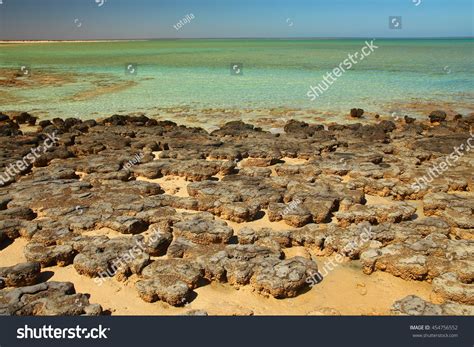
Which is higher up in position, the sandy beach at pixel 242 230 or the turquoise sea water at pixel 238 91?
the turquoise sea water at pixel 238 91

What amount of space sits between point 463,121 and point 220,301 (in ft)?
56.0

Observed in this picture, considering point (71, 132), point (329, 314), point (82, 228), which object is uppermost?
point (71, 132)

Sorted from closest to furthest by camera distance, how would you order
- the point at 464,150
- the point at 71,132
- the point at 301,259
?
1. the point at 301,259
2. the point at 464,150
3. the point at 71,132

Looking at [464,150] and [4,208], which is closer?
[4,208]

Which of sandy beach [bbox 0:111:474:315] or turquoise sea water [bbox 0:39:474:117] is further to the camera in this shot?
turquoise sea water [bbox 0:39:474:117]

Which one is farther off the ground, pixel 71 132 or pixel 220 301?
pixel 71 132

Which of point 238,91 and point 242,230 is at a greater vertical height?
point 238,91

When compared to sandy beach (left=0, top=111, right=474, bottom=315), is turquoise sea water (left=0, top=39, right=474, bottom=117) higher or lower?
higher

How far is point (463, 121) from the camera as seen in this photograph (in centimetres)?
1898

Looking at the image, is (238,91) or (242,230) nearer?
(242,230)

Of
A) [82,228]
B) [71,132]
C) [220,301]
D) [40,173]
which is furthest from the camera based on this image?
[71,132]

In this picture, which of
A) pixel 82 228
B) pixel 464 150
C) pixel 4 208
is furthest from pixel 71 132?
pixel 464 150

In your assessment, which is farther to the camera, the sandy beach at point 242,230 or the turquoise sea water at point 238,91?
the turquoise sea water at point 238,91

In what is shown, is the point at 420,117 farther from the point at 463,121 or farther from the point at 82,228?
the point at 82,228
